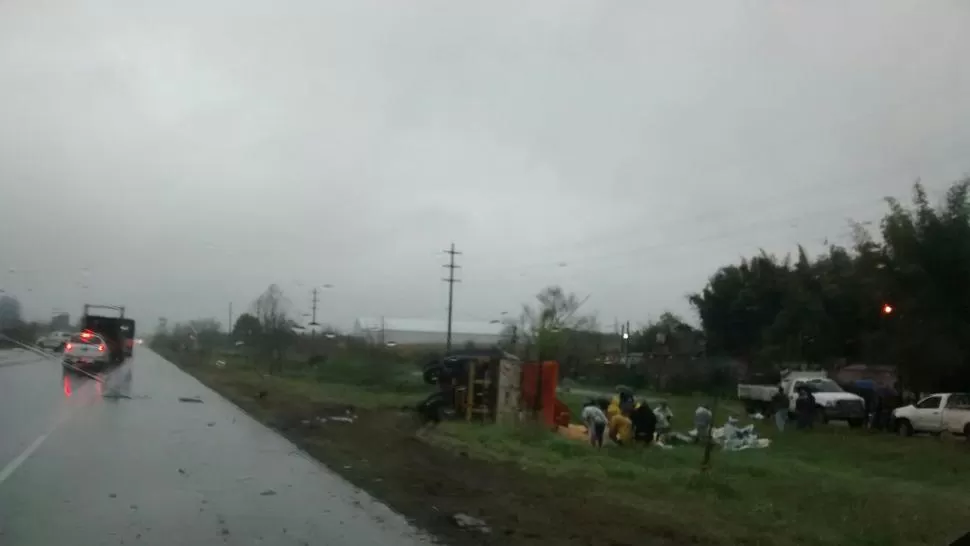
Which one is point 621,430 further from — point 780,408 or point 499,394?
point 780,408

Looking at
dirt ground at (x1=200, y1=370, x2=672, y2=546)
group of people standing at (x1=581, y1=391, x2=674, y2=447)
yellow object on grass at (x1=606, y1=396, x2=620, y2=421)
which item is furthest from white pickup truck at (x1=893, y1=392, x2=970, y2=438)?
dirt ground at (x1=200, y1=370, x2=672, y2=546)

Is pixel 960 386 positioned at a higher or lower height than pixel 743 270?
lower

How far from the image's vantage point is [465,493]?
1422cm

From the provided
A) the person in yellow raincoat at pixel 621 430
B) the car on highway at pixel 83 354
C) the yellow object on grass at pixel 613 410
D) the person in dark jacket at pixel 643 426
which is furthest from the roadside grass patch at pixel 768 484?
the car on highway at pixel 83 354

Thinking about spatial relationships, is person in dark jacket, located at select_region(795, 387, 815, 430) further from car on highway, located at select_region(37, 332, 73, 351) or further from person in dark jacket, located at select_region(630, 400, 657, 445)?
car on highway, located at select_region(37, 332, 73, 351)

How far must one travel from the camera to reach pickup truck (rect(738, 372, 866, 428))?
35344 mm

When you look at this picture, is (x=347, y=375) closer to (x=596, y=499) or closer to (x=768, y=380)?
(x=768, y=380)

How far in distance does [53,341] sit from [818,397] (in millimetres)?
51092

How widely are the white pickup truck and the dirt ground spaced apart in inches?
663

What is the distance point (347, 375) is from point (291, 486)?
41.7m

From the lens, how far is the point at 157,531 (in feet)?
34.3

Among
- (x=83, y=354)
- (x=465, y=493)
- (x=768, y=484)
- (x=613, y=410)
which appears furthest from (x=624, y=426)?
(x=83, y=354)

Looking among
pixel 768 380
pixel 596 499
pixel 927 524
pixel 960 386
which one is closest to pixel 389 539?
pixel 596 499

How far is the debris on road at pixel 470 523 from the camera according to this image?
11406 mm
